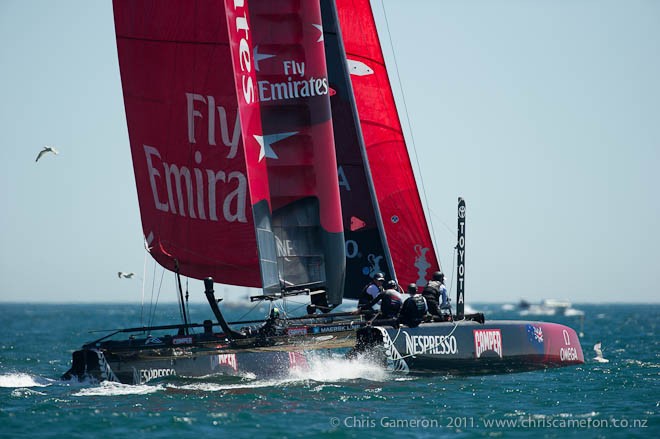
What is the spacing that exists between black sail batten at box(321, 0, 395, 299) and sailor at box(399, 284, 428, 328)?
296 centimetres

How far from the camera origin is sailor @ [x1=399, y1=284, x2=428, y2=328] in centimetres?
1764

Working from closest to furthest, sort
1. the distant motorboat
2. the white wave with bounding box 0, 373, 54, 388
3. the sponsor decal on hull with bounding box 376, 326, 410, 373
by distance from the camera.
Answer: the sponsor decal on hull with bounding box 376, 326, 410, 373, the white wave with bounding box 0, 373, 54, 388, the distant motorboat

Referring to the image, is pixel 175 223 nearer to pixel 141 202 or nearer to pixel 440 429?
pixel 141 202

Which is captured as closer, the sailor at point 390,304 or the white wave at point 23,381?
the white wave at point 23,381

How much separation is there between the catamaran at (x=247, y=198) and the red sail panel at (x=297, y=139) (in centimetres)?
2

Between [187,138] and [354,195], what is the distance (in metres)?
4.73

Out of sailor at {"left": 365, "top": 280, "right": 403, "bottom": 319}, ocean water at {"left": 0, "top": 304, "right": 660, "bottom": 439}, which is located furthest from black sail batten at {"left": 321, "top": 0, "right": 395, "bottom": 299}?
ocean water at {"left": 0, "top": 304, "right": 660, "bottom": 439}

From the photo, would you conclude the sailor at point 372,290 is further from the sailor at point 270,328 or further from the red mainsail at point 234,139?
the sailor at point 270,328

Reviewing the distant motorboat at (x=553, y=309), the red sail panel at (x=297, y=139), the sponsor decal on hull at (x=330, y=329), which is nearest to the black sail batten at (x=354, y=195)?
the red sail panel at (x=297, y=139)

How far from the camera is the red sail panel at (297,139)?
18.0 m

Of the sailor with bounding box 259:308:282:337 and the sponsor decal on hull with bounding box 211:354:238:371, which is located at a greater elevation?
the sailor with bounding box 259:308:282:337

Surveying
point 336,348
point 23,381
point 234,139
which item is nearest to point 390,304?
point 336,348

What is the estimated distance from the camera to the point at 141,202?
17703mm

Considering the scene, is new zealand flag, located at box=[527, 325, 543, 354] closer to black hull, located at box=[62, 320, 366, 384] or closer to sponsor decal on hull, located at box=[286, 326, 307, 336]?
black hull, located at box=[62, 320, 366, 384]
